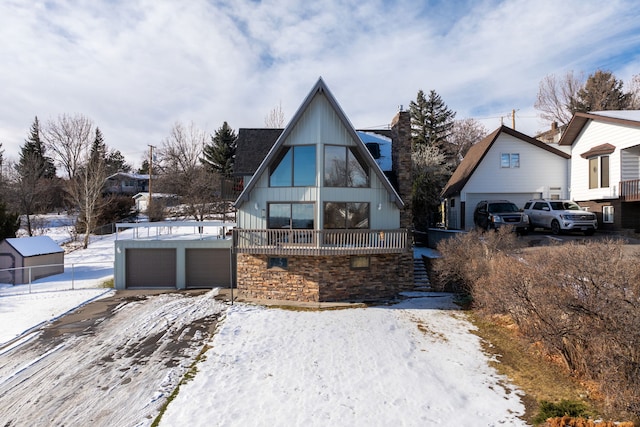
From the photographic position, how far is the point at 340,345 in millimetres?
9773

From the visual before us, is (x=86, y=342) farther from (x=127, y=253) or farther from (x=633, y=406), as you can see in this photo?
(x=633, y=406)

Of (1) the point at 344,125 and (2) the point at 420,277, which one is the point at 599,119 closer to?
(2) the point at 420,277

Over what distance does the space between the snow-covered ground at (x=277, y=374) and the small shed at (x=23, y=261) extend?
24.8ft

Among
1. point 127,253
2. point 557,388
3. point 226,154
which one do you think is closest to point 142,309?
point 127,253

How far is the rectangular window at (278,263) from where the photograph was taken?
14.2m

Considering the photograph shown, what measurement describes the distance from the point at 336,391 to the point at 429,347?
11.5 feet

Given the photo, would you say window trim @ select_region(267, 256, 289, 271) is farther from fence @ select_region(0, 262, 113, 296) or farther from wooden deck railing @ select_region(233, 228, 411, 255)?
fence @ select_region(0, 262, 113, 296)

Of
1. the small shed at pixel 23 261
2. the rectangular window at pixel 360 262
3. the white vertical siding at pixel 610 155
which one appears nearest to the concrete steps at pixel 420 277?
the rectangular window at pixel 360 262

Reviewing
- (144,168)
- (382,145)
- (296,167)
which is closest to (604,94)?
(382,145)

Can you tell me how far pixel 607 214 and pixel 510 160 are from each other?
550 centimetres

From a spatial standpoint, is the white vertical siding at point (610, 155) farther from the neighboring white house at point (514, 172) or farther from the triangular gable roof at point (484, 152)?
the triangular gable roof at point (484, 152)

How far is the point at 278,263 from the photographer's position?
1430 cm

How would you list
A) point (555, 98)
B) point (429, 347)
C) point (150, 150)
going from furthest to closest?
point (150, 150) < point (555, 98) < point (429, 347)

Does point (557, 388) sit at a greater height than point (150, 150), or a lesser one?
lesser
